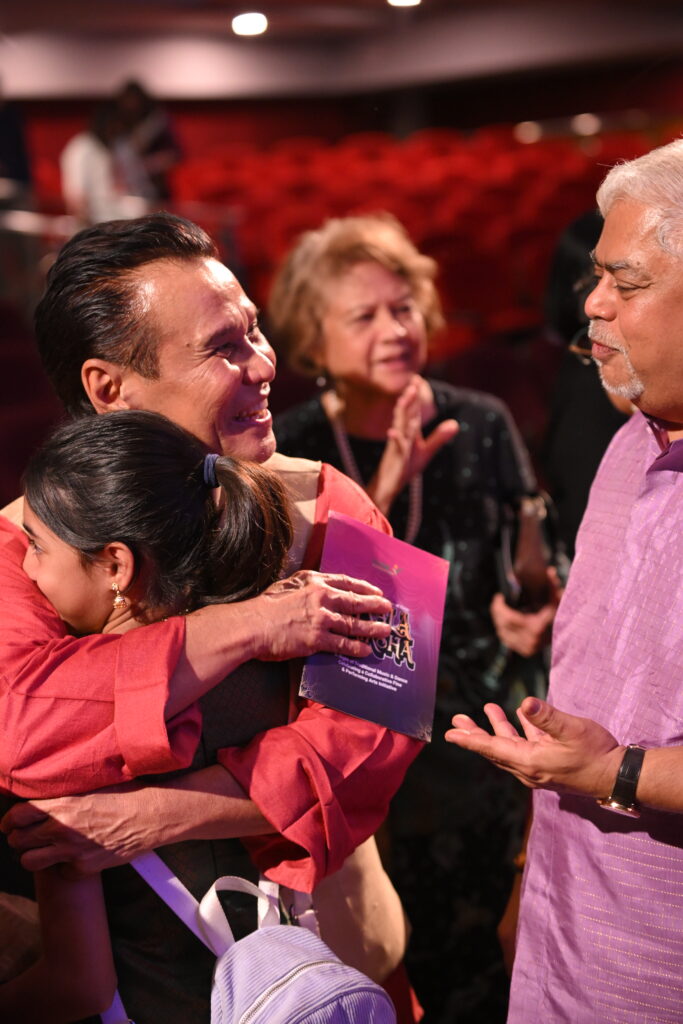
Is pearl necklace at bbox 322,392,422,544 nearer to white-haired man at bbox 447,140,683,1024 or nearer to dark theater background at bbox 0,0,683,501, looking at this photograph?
dark theater background at bbox 0,0,683,501

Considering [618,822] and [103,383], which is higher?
[103,383]

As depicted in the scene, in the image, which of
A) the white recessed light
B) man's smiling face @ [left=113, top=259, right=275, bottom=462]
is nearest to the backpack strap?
man's smiling face @ [left=113, top=259, right=275, bottom=462]

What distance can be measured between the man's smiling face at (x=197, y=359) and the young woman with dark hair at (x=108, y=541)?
10cm

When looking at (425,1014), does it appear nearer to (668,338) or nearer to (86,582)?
(86,582)

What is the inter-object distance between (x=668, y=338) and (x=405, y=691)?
0.49m

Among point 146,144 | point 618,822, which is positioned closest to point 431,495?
point 618,822

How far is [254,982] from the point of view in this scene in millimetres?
998

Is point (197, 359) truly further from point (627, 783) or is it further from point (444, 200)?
point (444, 200)

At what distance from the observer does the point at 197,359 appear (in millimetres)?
1187

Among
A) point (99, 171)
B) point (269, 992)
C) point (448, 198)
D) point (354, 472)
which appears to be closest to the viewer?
point (269, 992)

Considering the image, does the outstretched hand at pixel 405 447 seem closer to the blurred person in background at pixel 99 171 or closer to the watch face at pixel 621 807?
the watch face at pixel 621 807

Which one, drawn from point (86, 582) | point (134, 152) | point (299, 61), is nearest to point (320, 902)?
point (86, 582)

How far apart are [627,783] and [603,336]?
0.50 m

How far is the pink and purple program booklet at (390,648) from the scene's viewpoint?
113 centimetres
